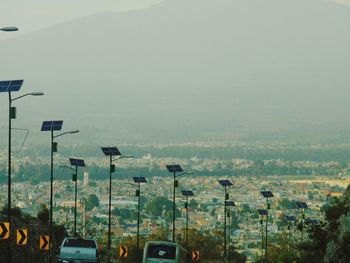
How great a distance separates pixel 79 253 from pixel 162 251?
5.37m

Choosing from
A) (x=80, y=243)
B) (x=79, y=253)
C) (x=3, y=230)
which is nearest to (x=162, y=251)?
(x=79, y=253)

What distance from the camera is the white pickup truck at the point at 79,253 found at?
79312 millimetres

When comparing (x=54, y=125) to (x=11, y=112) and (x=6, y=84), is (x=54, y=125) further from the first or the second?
(x=11, y=112)

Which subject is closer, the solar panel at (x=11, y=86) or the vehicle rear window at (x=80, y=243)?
the vehicle rear window at (x=80, y=243)

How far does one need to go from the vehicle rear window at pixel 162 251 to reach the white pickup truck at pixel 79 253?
3582mm

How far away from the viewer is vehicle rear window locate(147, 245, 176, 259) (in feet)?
259

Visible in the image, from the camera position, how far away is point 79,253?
79.6m

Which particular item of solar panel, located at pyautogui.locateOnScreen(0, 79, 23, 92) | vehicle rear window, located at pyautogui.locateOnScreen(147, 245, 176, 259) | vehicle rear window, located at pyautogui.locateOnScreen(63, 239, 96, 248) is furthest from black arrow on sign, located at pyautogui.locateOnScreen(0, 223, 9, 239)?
solar panel, located at pyautogui.locateOnScreen(0, 79, 23, 92)

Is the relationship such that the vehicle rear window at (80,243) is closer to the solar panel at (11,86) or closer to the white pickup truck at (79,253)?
the white pickup truck at (79,253)

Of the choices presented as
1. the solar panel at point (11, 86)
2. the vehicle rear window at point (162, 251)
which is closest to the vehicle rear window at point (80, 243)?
the vehicle rear window at point (162, 251)

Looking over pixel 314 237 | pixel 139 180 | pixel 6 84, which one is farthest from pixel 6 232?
pixel 314 237

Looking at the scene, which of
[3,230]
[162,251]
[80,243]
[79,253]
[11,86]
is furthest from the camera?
[11,86]

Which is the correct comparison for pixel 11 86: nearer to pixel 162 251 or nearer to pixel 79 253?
pixel 79 253

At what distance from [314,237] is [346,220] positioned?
1576 inches
